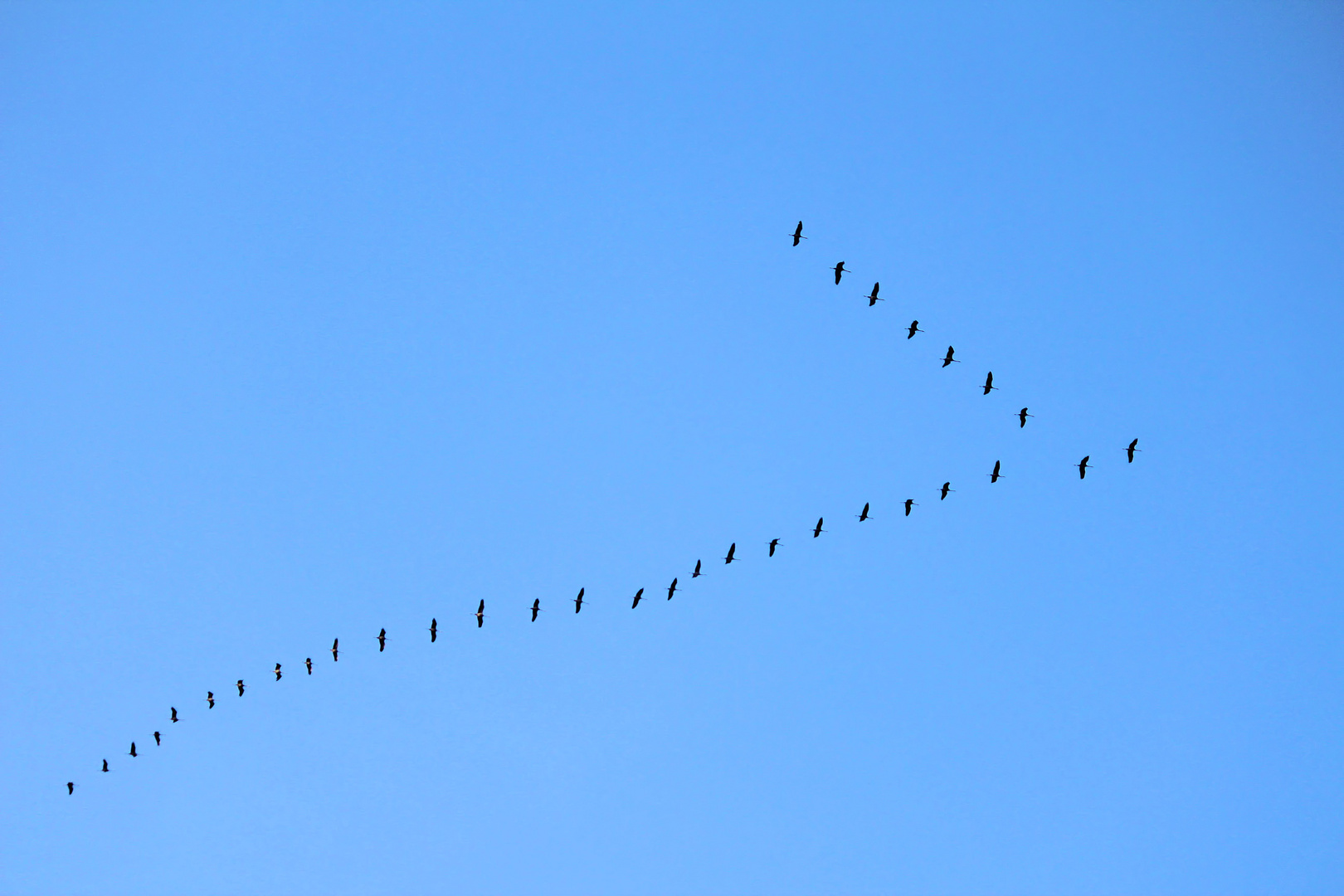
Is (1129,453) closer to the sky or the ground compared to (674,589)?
closer to the sky

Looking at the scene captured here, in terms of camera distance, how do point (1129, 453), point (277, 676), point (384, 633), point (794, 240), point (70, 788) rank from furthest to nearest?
point (70, 788)
point (277, 676)
point (384, 633)
point (1129, 453)
point (794, 240)

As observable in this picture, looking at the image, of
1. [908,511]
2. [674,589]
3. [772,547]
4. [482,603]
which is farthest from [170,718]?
[908,511]

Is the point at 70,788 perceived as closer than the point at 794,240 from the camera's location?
No

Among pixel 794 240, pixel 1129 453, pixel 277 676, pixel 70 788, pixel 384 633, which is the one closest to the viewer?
pixel 794 240

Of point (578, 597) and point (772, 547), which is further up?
point (772, 547)

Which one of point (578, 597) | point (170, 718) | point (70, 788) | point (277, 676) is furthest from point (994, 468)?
point (70, 788)

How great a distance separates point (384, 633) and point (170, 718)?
1945 cm

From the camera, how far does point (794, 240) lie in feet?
200

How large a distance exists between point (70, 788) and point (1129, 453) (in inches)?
3089

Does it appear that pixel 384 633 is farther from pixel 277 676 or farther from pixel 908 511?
pixel 908 511

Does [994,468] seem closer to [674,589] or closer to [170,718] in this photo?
[674,589]

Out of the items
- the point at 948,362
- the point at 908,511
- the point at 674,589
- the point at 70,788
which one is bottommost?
the point at 70,788

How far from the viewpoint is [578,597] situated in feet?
210

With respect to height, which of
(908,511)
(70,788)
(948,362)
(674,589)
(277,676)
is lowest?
(70,788)
